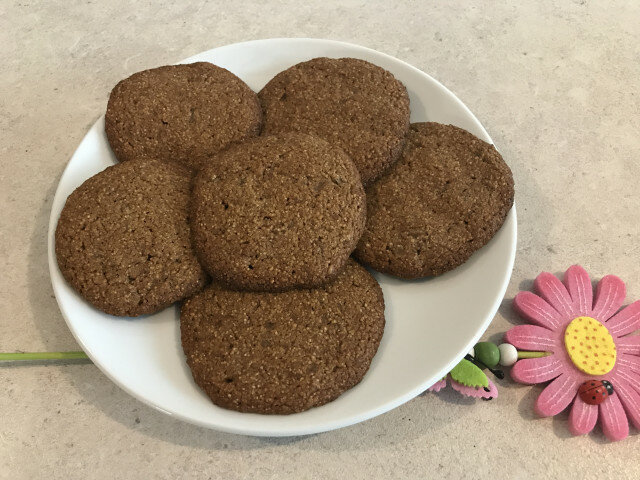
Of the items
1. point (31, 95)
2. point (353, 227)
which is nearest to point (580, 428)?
point (353, 227)

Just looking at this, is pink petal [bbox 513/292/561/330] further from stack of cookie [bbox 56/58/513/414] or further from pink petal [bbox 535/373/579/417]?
stack of cookie [bbox 56/58/513/414]

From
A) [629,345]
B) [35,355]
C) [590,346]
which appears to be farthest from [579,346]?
[35,355]

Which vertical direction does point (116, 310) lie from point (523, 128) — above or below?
above

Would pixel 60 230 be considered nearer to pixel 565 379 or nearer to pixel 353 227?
pixel 353 227

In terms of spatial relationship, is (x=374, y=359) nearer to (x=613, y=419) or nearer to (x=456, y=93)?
(x=613, y=419)

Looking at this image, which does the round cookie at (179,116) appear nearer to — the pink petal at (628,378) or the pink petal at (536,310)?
the pink petal at (536,310)

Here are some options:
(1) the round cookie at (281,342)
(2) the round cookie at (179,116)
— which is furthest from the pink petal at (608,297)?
(2) the round cookie at (179,116)
